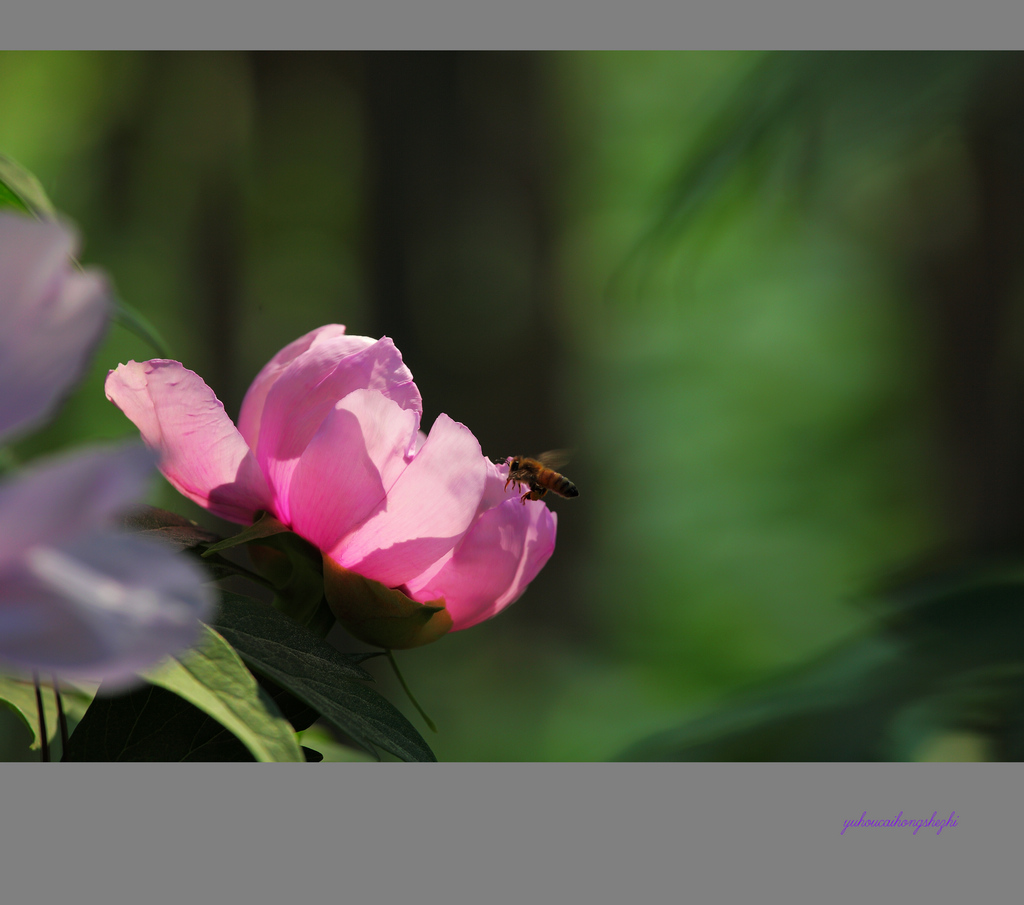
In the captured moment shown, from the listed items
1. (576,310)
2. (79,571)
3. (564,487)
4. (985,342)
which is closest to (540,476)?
(564,487)

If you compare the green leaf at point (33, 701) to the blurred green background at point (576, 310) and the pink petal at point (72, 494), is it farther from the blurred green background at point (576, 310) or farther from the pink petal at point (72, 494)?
the blurred green background at point (576, 310)

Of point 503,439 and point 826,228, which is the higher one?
point 826,228

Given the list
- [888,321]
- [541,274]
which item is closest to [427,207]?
[541,274]

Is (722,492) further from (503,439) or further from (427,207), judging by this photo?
(427,207)

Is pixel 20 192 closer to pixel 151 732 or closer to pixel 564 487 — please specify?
pixel 151 732

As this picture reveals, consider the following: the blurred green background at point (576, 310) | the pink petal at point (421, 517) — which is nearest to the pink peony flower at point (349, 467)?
the pink petal at point (421, 517)

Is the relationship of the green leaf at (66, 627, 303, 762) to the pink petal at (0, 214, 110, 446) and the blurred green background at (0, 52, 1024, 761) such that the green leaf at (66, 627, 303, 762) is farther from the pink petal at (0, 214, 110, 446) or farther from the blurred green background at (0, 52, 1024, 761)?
the blurred green background at (0, 52, 1024, 761)

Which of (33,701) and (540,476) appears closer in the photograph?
(33,701)
